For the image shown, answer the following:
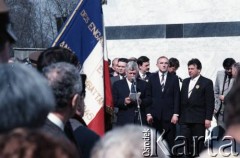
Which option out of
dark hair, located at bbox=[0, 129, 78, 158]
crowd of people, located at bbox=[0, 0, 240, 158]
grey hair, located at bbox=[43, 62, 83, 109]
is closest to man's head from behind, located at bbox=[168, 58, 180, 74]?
crowd of people, located at bbox=[0, 0, 240, 158]

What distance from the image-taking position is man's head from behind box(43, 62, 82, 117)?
13.0 feet

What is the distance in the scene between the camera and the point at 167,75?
493 inches

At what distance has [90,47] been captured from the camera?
283 inches

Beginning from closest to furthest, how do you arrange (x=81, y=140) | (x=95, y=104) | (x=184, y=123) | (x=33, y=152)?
(x=33, y=152) → (x=81, y=140) → (x=95, y=104) → (x=184, y=123)

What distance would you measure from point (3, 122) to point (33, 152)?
0.48 m

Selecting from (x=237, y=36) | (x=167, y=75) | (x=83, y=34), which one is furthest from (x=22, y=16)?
(x=83, y=34)

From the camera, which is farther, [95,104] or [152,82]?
[152,82]

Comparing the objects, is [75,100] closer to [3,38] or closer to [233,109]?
[3,38]

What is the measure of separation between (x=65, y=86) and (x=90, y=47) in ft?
10.6

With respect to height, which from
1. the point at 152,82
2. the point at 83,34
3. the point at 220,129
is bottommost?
the point at 220,129

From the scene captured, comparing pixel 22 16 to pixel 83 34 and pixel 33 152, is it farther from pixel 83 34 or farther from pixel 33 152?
pixel 33 152

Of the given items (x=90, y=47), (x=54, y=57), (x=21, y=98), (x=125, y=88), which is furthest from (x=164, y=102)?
(x=21, y=98)

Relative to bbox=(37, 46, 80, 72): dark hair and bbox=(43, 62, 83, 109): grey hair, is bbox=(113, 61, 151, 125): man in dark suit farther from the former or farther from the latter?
bbox=(43, 62, 83, 109): grey hair

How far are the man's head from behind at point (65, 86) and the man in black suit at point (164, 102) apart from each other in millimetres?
8250
